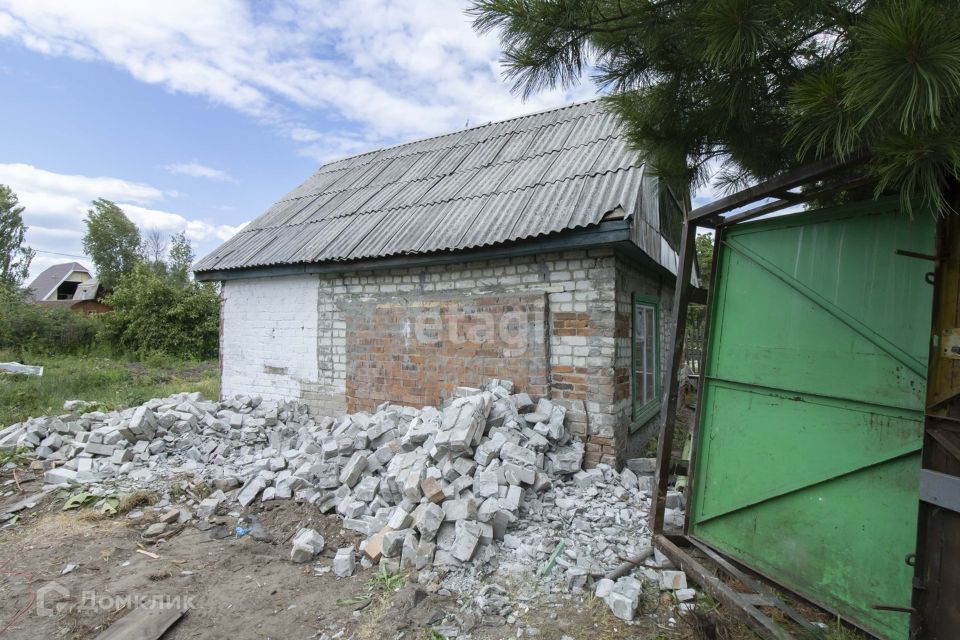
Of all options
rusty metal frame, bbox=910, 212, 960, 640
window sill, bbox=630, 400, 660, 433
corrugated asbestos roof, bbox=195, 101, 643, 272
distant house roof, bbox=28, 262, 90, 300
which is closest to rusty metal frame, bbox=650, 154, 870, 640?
rusty metal frame, bbox=910, 212, 960, 640

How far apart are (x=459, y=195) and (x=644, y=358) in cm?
323

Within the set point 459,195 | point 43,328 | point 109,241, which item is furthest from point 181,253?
point 459,195

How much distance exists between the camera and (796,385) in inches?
110

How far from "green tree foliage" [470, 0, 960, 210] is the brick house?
0.57 metres

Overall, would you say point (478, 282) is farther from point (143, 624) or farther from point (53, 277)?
point (53, 277)

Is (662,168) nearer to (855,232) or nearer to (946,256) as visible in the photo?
(855,232)

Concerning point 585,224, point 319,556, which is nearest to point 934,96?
point 585,224

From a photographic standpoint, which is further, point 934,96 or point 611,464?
point 611,464

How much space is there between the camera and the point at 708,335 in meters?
3.32

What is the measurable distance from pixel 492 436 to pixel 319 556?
5.59ft

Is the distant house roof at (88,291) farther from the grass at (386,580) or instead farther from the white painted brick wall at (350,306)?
the grass at (386,580)

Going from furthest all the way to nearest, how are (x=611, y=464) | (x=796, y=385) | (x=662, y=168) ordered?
(x=611, y=464)
(x=662, y=168)
(x=796, y=385)

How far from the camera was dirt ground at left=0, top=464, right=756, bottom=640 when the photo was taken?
2760 millimetres

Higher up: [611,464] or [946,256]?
[946,256]
